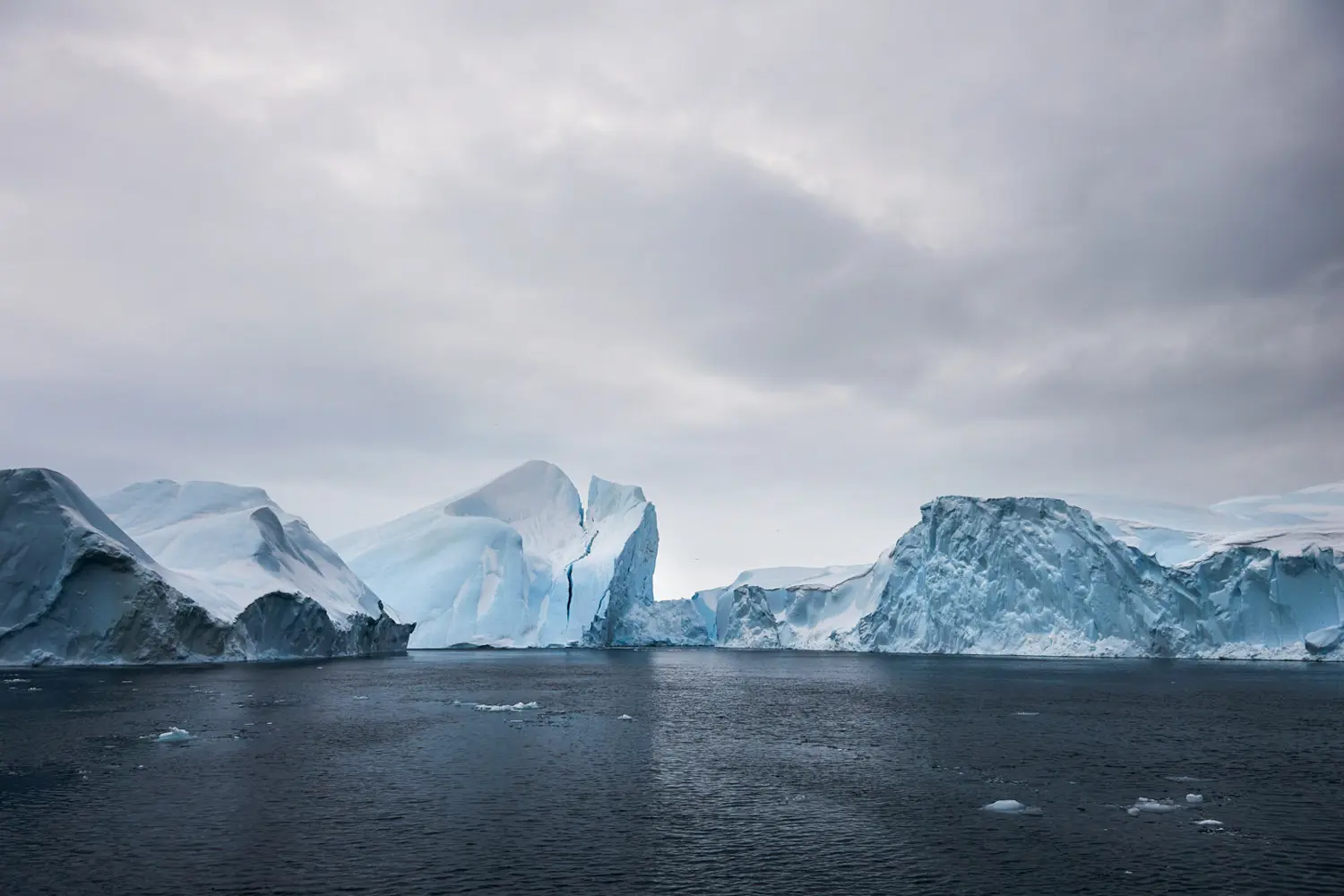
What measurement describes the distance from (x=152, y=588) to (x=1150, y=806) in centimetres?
6247

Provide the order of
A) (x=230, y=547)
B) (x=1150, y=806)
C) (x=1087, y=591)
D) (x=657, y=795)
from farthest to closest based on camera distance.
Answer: (x=1087, y=591)
(x=230, y=547)
(x=657, y=795)
(x=1150, y=806)

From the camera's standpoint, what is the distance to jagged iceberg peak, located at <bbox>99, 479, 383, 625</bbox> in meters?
73.8

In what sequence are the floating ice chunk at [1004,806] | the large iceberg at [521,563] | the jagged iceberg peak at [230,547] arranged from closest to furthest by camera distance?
the floating ice chunk at [1004,806]
the jagged iceberg peak at [230,547]
the large iceberg at [521,563]

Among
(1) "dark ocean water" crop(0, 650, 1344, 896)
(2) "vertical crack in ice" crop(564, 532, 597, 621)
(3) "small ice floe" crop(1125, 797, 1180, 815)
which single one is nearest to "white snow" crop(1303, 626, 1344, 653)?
(1) "dark ocean water" crop(0, 650, 1344, 896)

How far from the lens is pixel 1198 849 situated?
693 inches

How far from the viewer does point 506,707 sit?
42.5 metres

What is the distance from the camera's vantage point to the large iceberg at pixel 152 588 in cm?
6016

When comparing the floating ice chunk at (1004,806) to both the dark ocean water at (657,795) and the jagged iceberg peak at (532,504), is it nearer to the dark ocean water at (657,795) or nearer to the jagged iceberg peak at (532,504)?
the dark ocean water at (657,795)

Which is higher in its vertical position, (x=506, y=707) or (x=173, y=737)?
(x=173, y=737)

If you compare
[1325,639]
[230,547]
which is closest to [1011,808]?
[230,547]

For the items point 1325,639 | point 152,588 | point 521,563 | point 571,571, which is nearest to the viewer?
point 152,588

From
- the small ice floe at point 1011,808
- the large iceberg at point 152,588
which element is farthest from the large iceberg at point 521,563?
the small ice floe at point 1011,808

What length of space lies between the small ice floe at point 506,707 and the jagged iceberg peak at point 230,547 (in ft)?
111

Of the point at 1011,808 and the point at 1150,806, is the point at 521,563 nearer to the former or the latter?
the point at 1011,808
